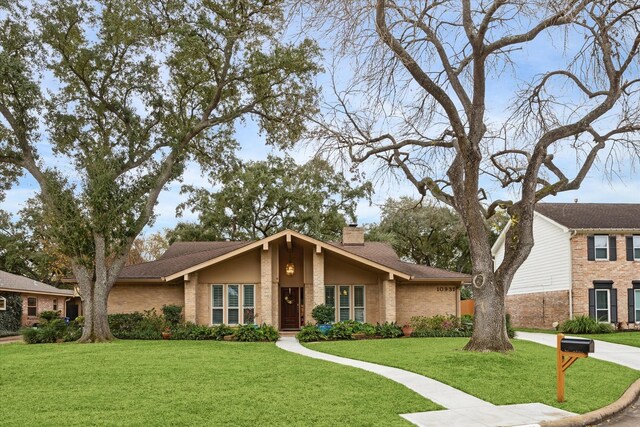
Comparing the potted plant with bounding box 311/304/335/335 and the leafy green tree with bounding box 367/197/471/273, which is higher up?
the leafy green tree with bounding box 367/197/471/273

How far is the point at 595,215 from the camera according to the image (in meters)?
32.1

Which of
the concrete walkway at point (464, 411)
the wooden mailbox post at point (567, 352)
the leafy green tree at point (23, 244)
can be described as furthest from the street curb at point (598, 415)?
the leafy green tree at point (23, 244)

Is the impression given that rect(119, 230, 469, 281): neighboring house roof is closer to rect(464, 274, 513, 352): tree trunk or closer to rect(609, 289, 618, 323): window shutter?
rect(464, 274, 513, 352): tree trunk

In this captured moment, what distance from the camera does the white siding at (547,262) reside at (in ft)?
101

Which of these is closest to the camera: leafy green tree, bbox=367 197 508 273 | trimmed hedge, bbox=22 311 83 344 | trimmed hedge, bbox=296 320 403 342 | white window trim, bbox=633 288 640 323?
trimmed hedge, bbox=296 320 403 342

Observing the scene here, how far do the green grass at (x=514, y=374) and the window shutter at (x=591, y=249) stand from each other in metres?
14.8

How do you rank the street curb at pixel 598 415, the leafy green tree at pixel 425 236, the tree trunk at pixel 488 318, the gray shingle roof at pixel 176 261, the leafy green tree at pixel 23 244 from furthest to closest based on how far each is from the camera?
the leafy green tree at pixel 23 244, the leafy green tree at pixel 425 236, the gray shingle roof at pixel 176 261, the tree trunk at pixel 488 318, the street curb at pixel 598 415

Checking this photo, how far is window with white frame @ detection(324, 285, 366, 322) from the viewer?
2611cm

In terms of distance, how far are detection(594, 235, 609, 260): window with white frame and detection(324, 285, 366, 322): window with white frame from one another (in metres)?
12.3

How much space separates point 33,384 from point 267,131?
57.9ft

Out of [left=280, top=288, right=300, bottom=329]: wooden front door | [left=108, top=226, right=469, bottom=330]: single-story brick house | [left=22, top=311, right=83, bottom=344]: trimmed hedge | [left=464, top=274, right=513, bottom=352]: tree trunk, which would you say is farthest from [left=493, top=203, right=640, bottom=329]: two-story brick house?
[left=22, top=311, right=83, bottom=344]: trimmed hedge

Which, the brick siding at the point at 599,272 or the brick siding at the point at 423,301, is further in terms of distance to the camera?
the brick siding at the point at 599,272

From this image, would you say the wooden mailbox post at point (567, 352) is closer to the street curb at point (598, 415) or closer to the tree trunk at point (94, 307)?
the street curb at point (598, 415)

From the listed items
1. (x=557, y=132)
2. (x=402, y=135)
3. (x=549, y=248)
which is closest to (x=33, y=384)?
(x=402, y=135)
